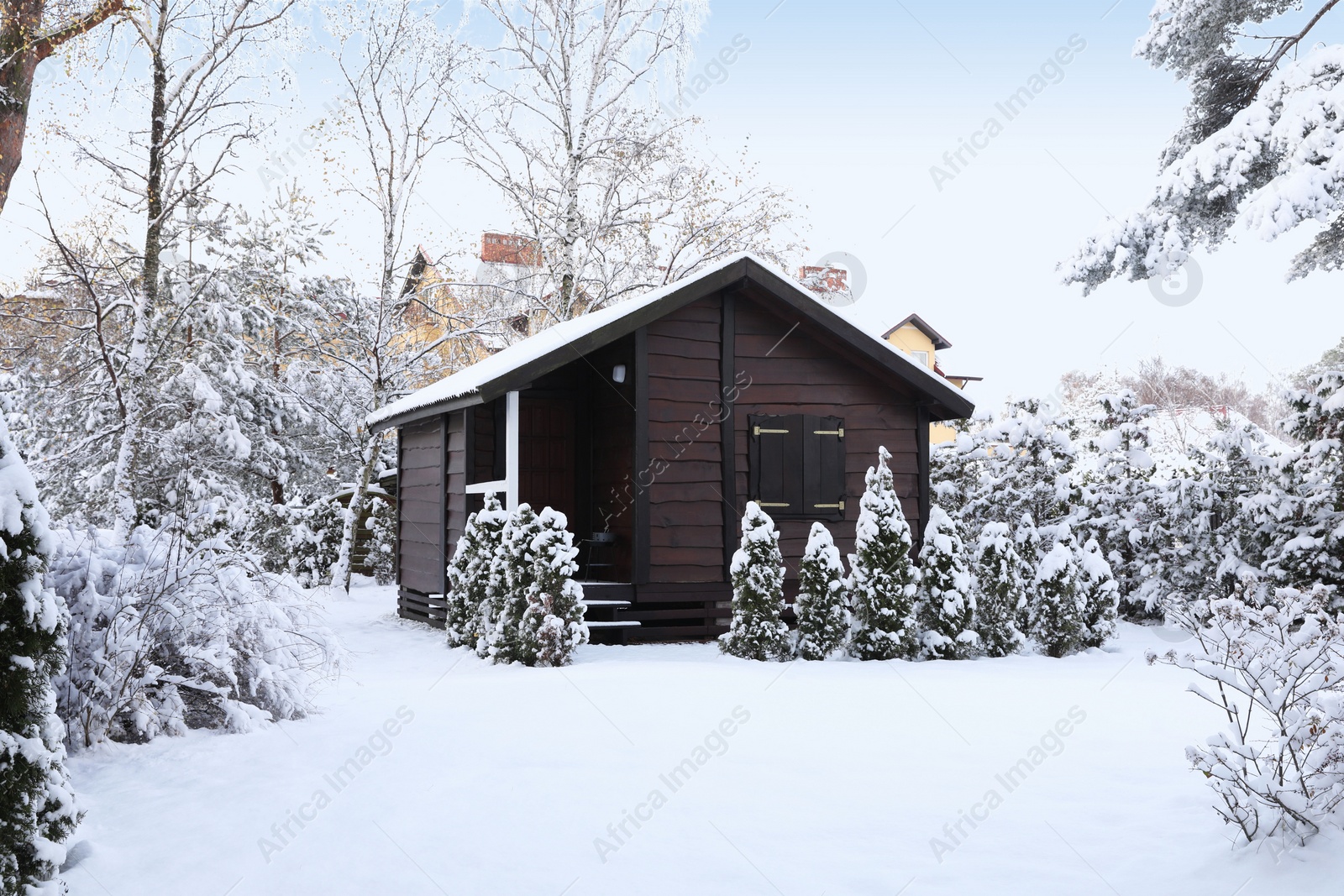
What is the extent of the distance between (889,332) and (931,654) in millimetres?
29055

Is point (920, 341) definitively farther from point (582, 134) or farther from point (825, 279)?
point (582, 134)

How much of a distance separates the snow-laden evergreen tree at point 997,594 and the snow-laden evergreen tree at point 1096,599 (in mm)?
772

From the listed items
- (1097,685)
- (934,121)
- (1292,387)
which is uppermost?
(934,121)

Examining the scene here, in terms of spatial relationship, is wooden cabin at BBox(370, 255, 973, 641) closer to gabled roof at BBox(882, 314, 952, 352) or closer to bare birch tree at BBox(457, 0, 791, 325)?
bare birch tree at BBox(457, 0, 791, 325)

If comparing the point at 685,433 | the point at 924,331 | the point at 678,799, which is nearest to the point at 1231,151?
the point at 685,433

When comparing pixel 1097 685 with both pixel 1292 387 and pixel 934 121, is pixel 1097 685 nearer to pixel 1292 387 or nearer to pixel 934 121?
pixel 1292 387

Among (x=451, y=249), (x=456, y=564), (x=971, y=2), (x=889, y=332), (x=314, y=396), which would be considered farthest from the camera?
(x=889, y=332)

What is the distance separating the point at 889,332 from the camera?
120ft

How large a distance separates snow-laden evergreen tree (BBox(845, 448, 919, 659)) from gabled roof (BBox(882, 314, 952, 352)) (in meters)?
27.9

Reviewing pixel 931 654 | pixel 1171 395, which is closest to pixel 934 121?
pixel 931 654

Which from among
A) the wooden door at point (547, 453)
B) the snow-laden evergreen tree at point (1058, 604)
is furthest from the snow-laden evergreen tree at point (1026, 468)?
the wooden door at point (547, 453)

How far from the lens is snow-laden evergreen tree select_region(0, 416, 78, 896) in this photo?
3178 mm

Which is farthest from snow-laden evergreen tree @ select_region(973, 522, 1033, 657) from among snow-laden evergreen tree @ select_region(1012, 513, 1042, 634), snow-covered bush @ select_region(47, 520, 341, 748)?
snow-covered bush @ select_region(47, 520, 341, 748)

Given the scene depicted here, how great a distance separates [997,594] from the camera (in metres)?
9.07
